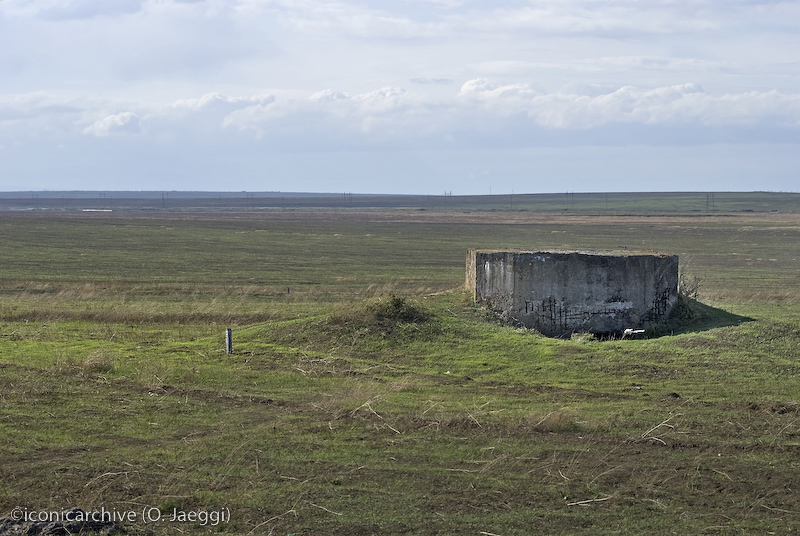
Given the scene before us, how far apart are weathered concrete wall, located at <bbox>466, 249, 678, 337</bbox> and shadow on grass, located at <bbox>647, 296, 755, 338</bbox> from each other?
31 centimetres

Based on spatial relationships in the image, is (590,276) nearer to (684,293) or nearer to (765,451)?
(684,293)

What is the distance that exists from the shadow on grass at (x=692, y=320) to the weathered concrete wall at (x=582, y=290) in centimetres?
31

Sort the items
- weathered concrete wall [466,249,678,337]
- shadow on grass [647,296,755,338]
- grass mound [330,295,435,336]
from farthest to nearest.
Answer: weathered concrete wall [466,249,678,337] → shadow on grass [647,296,755,338] → grass mound [330,295,435,336]

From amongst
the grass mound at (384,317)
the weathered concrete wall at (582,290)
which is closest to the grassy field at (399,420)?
the grass mound at (384,317)

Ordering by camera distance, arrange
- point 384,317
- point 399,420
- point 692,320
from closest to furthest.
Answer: point 399,420
point 384,317
point 692,320

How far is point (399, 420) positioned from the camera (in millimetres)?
13109

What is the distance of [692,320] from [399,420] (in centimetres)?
1081

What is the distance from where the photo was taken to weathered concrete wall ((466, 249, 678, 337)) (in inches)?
817

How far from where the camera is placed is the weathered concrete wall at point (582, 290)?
20750 millimetres

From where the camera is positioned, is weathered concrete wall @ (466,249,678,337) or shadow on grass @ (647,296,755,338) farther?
weathered concrete wall @ (466,249,678,337)

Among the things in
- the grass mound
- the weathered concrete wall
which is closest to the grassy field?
the grass mound

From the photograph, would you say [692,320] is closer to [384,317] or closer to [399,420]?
[384,317]

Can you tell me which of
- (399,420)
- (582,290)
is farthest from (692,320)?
(399,420)

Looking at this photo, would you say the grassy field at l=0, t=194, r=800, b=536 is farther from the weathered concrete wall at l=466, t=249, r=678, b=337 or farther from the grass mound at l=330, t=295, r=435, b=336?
the weathered concrete wall at l=466, t=249, r=678, b=337
